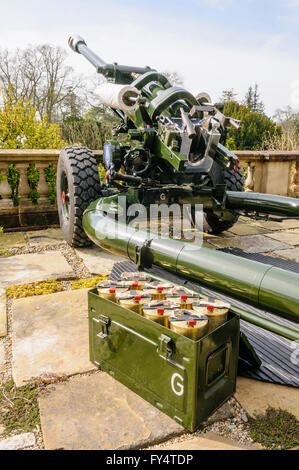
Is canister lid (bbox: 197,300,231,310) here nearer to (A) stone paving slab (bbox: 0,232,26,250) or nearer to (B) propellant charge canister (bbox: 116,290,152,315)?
(B) propellant charge canister (bbox: 116,290,152,315)

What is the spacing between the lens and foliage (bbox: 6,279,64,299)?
281 centimetres

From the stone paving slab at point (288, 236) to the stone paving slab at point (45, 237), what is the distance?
2.63 m

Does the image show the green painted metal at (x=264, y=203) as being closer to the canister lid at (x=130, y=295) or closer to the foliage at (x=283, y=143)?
the canister lid at (x=130, y=295)

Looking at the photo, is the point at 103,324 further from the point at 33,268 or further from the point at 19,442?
the point at 33,268

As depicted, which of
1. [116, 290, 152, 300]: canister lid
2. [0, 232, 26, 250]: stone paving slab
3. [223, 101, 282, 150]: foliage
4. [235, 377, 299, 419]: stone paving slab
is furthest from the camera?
[223, 101, 282, 150]: foliage

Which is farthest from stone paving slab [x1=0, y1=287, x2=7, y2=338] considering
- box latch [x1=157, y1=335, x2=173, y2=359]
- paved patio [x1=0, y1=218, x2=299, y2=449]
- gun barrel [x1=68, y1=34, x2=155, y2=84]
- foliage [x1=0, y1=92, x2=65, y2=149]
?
foliage [x1=0, y1=92, x2=65, y2=149]

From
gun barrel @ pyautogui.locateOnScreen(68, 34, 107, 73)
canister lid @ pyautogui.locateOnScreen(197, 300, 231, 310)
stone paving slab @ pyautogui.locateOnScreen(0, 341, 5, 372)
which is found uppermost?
gun barrel @ pyautogui.locateOnScreen(68, 34, 107, 73)

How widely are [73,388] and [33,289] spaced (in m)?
1.28

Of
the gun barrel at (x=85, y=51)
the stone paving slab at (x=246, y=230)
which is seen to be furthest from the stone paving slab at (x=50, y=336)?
the gun barrel at (x=85, y=51)

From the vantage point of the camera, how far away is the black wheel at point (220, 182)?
3.84 metres

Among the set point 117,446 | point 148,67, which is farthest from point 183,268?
point 148,67

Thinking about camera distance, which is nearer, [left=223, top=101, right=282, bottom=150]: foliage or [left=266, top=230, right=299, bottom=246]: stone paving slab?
[left=266, top=230, right=299, bottom=246]: stone paving slab

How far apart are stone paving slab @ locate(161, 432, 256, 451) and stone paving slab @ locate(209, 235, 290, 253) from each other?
275 centimetres

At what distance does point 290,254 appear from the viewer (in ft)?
13.0
